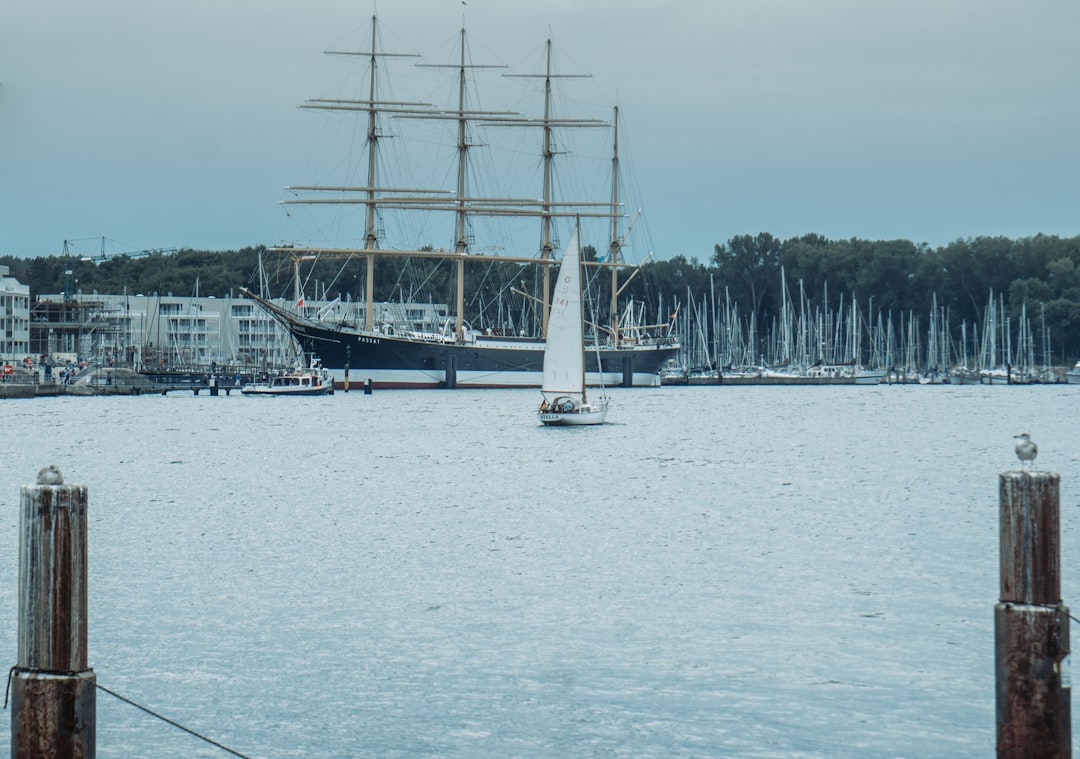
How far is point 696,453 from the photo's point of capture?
7462 centimetres

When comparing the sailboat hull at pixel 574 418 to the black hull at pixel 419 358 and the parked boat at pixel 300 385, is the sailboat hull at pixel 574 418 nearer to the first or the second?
the parked boat at pixel 300 385

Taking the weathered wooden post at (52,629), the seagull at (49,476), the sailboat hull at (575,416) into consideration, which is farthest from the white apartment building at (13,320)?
the seagull at (49,476)

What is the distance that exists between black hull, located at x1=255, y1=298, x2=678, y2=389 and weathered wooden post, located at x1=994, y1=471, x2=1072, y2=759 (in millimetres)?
144039

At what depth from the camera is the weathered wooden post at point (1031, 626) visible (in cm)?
1182

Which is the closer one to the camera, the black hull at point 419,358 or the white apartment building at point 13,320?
the black hull at point 419,358

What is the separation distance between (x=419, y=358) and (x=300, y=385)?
15.8 metres

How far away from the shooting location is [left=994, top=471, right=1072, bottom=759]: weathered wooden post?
465 inches

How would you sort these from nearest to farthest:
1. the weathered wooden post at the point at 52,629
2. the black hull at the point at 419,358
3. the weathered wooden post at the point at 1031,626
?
the weathered wooden post at the point at 52,629
the weathered wooden post at the point at 1031,626
the black hull at the point at 419,358

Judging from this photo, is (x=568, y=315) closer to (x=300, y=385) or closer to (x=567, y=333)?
(x=567, y=333)

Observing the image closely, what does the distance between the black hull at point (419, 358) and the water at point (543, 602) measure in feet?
287

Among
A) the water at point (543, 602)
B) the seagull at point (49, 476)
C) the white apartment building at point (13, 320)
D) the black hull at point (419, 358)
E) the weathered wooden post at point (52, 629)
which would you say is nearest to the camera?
the seagull at point (49, 476)

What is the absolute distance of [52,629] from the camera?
11.1 m

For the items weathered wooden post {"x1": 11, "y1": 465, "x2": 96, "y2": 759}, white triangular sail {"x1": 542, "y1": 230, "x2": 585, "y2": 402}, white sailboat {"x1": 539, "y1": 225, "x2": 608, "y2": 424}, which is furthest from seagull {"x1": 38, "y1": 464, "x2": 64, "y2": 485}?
white triangular sail {"x1": 542, "y1": 230, "x2": 585, "y2": 402}

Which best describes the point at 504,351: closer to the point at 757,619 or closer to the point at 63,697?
the point at 757,619
